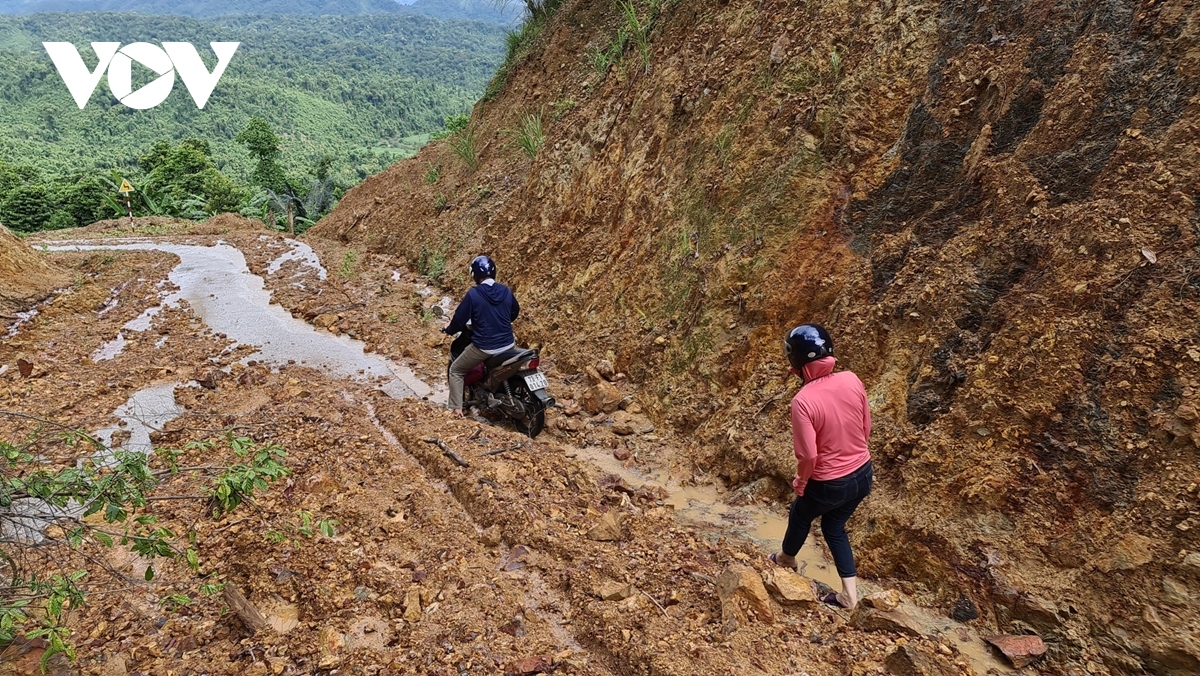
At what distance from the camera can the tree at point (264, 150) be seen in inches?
1332

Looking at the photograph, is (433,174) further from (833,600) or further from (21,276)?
(833,600)

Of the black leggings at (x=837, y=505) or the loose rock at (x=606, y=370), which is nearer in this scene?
the black leggings at (x=837, y=505)

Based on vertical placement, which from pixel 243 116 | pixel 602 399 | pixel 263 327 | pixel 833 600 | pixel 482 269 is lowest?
pixel 243 116

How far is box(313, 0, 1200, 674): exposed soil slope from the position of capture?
2.87 metres

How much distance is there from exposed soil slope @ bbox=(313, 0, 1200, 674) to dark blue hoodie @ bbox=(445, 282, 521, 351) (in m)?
1.53

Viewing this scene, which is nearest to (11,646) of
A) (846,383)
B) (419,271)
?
(846,383)

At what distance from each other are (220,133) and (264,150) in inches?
3161

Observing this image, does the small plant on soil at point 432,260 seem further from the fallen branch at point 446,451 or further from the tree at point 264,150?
the tree at point 264,150

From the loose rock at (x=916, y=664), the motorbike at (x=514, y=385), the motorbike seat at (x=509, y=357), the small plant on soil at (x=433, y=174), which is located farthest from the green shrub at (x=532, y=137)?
the loose rock at (x=916, y=664)

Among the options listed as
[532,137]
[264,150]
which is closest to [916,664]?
[532,137]

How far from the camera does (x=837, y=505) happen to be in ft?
10.4

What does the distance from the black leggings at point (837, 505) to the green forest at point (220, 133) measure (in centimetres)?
2468

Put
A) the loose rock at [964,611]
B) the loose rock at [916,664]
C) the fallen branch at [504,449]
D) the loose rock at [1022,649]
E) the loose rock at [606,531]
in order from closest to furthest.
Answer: the loose rock at [916,664] → the loose rock at [1022,649] → the loose rock at [964,611] → the loose rock at [606,531] → the fallen branch at [504,449]

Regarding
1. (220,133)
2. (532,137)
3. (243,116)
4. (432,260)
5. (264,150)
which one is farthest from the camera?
(243,116)
